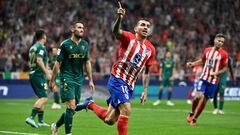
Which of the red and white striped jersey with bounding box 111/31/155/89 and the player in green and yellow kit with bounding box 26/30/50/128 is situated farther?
the player in green and yellow kit with bounding box 26/30/50/128

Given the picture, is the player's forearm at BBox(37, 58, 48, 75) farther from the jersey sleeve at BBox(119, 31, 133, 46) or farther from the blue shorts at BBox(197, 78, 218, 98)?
the jersey sleeve at BBox(119, 31, 133, 46)

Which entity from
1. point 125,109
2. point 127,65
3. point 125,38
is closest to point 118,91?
point 125,109

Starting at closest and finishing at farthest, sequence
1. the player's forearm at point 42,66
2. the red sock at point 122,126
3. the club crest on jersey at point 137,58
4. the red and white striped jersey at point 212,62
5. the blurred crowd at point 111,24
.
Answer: the red sock at point 122,126, the club crest on jersey at point 137,58, the player's forearm at point 42,66, the red and white striped jersey at point 212,62, the blurred crowd at point 111,24

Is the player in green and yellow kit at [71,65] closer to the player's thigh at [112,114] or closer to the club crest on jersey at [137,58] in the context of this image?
the player's thigh at [112,114]

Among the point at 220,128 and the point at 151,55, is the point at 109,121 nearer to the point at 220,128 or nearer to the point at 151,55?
the point at 151,55

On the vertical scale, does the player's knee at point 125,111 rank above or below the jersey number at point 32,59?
below

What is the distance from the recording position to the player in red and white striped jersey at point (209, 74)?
61.1ft

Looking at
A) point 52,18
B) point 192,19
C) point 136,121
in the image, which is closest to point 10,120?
point 136,121

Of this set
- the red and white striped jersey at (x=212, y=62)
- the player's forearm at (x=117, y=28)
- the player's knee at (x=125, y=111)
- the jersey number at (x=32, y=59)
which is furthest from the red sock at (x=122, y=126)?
the red and white striped jersey at (x=212, y=62)

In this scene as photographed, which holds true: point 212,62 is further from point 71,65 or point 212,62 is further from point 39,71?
point 71,65

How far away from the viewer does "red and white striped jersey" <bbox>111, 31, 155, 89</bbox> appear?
12781 mm

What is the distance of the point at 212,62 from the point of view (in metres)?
19.2

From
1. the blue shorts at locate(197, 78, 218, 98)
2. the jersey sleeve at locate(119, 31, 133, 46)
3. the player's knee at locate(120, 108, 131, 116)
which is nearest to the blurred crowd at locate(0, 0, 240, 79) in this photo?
the blue shorts at locate(197, 78, 218, 98)

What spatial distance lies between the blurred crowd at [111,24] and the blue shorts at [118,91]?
859 inches
